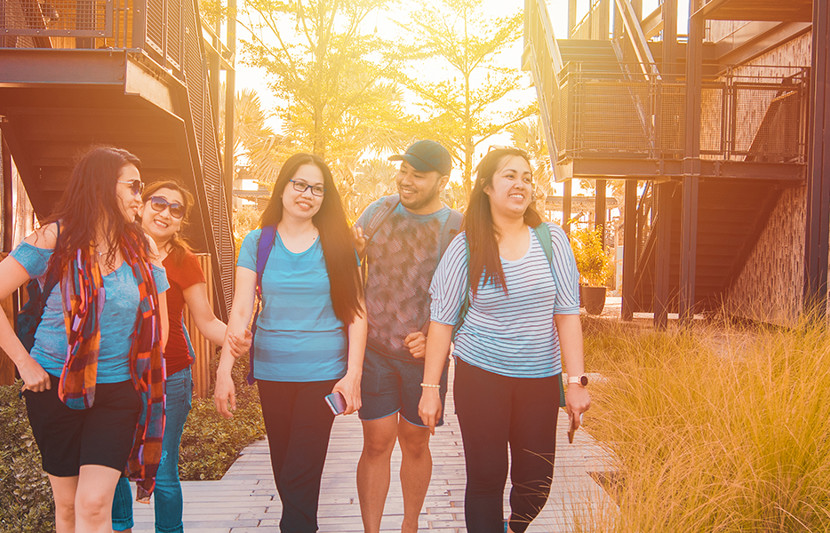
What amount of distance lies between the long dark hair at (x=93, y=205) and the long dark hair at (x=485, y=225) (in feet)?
4.54

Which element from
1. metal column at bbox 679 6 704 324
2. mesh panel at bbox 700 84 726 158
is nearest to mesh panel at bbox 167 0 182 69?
metal column at bbox 679 6 704 324

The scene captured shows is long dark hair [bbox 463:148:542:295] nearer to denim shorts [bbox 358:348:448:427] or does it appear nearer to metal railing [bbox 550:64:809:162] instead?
denim shorts [bbox 358:348:448:427]

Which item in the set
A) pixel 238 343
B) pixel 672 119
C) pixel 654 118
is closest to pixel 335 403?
pixel 238 343

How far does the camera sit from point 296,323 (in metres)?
3.02

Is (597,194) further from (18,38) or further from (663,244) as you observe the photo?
(18,38)

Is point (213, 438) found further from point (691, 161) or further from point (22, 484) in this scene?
point (691, 161)

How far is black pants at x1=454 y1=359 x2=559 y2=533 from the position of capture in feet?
9.78

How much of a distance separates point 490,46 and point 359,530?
21836mm

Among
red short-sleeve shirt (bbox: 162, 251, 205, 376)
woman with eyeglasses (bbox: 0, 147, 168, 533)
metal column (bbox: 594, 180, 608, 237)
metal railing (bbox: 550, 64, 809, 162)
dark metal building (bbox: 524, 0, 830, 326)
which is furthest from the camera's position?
metal column (bbox: 594, 180, 608, 237)

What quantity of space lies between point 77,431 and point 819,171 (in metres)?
7.17

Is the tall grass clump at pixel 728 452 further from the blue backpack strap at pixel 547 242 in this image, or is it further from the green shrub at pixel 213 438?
the green shrub at pixel 213 438

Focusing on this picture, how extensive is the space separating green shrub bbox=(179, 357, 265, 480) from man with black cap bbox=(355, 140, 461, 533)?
1893 millimetres

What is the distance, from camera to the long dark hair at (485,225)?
2.97m

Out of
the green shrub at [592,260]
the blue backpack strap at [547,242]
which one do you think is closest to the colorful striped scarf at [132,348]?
the blue backpack strap at [547,242]
